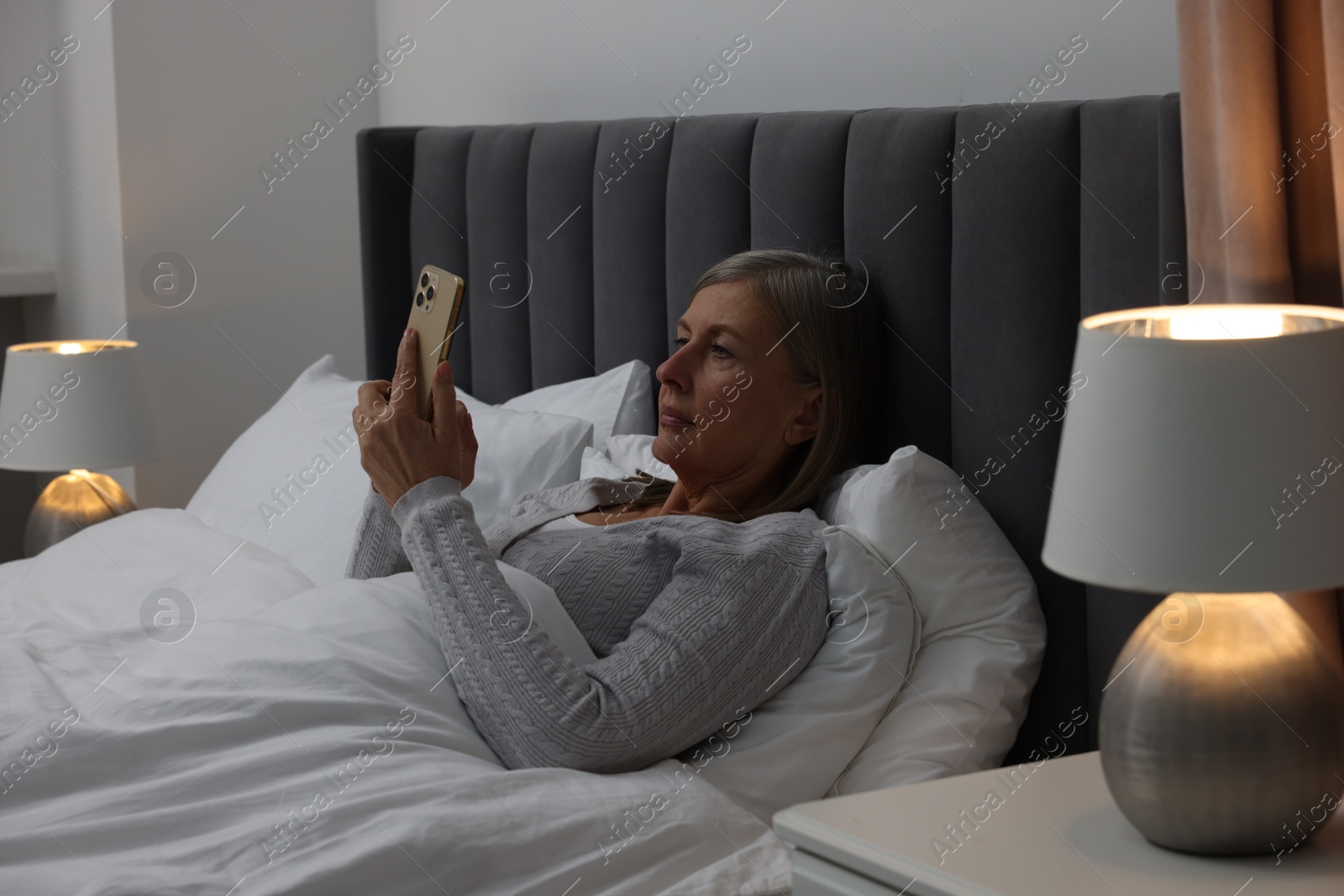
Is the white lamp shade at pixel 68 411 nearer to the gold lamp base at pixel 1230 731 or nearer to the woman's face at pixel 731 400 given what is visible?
the woman's face at pixel 731 400

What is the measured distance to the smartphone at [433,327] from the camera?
135 cm

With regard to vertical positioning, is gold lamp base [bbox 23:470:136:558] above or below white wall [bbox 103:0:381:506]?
below

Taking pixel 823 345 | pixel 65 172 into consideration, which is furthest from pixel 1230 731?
pixel 65 172

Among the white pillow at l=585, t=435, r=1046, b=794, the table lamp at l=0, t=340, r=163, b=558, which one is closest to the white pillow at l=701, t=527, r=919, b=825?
the white pillow at l=585, t=435, r=1046, b=794

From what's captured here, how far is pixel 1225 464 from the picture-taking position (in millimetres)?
781

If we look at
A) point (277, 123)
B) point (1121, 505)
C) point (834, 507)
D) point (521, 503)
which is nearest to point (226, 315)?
point (277, 123)

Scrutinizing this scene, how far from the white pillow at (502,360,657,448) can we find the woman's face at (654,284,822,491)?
366mm

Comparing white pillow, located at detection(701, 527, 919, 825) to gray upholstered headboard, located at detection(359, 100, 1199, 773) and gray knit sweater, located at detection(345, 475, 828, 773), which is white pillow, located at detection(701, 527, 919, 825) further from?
gray upholstered headboard, located at detection(359, 100, 1199, 773)

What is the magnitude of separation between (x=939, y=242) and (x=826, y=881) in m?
0.76

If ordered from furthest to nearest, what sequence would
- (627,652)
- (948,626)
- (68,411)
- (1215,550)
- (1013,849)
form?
1. (68,411)
2. (948,626)
3. (627,652)
4. (1013,849)
5. (1215,550)

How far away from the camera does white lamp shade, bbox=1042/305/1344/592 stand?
778mm

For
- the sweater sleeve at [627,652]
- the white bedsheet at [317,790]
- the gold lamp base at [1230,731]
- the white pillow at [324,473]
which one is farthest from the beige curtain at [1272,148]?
the white pillow at [324,473]

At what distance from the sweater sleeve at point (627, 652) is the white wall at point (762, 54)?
0.65m

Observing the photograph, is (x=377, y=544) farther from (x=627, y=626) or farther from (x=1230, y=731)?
(x=1230, y=731)
